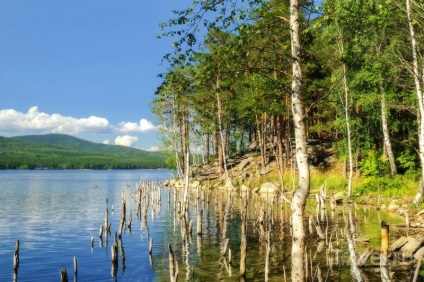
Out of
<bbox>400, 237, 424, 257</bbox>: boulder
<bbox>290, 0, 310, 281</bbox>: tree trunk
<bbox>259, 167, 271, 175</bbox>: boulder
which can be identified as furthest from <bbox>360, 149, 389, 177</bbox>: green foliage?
<bbox>290, 0, 310, 281</bbox>: tree trunk

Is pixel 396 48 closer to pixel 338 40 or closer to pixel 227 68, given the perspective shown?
pixel 338 40

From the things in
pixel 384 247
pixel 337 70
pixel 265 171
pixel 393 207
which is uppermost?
pixel 337 70

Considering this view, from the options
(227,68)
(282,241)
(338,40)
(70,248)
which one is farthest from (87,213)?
(227,68)

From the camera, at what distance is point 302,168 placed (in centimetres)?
1059

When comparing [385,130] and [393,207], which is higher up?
[385,130]

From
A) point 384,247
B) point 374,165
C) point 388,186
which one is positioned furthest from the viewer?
point 374,165

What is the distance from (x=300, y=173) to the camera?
10.6 meters

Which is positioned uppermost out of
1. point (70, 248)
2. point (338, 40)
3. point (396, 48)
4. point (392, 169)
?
point (338, 40)

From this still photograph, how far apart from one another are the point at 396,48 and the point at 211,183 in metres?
41.4

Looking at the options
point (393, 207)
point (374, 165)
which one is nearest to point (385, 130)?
point (374, 165)

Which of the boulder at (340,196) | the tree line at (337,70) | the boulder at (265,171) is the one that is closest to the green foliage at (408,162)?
the tree line at (337,70)

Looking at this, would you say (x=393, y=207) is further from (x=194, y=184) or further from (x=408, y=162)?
(x=194, y=184)

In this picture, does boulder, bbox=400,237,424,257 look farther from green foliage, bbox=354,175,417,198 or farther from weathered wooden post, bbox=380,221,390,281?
green foliage, bbox=354,175,417,198

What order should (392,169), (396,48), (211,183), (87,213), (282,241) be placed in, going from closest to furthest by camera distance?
1. (282,241)
2. (396,48)
3. (392,169)
4. (87,213)
5. (211,183)
